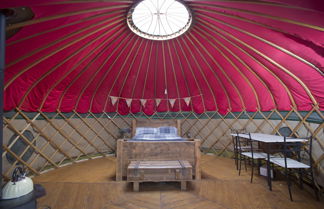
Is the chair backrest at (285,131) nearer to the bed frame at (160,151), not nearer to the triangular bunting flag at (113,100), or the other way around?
the bed frame at (160,151)

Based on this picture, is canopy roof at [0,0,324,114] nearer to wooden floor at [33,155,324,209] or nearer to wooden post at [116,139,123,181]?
wooden floor at [33,155,324,209]

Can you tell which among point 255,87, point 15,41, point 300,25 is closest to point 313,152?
point 255,87

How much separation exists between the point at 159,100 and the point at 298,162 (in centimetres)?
324

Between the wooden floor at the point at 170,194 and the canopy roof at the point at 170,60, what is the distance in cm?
156

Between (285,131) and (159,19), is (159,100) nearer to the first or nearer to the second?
(159,19)

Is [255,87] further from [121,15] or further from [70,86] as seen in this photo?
[70,86]

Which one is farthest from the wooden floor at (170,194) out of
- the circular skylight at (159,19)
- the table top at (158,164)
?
the circular skylight at (159,19)

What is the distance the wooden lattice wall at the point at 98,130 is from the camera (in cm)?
271

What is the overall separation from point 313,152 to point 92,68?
4.32 metres

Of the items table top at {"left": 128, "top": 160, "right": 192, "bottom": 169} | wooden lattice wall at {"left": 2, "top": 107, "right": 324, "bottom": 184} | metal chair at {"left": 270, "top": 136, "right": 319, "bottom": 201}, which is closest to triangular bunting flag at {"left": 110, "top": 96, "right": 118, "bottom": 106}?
wooden lattice wall at {"left": 2, "top": 107, "right": 324, "bottom": 184}

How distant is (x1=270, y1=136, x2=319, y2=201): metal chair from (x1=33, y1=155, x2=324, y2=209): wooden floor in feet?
0.79

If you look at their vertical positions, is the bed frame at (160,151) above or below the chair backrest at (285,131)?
below

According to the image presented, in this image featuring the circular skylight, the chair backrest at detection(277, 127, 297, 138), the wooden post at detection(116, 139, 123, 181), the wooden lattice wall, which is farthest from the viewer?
the chair backrest at detection(277, 127, 297, 138)

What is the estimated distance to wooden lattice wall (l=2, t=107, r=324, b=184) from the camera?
2713 millimetres
